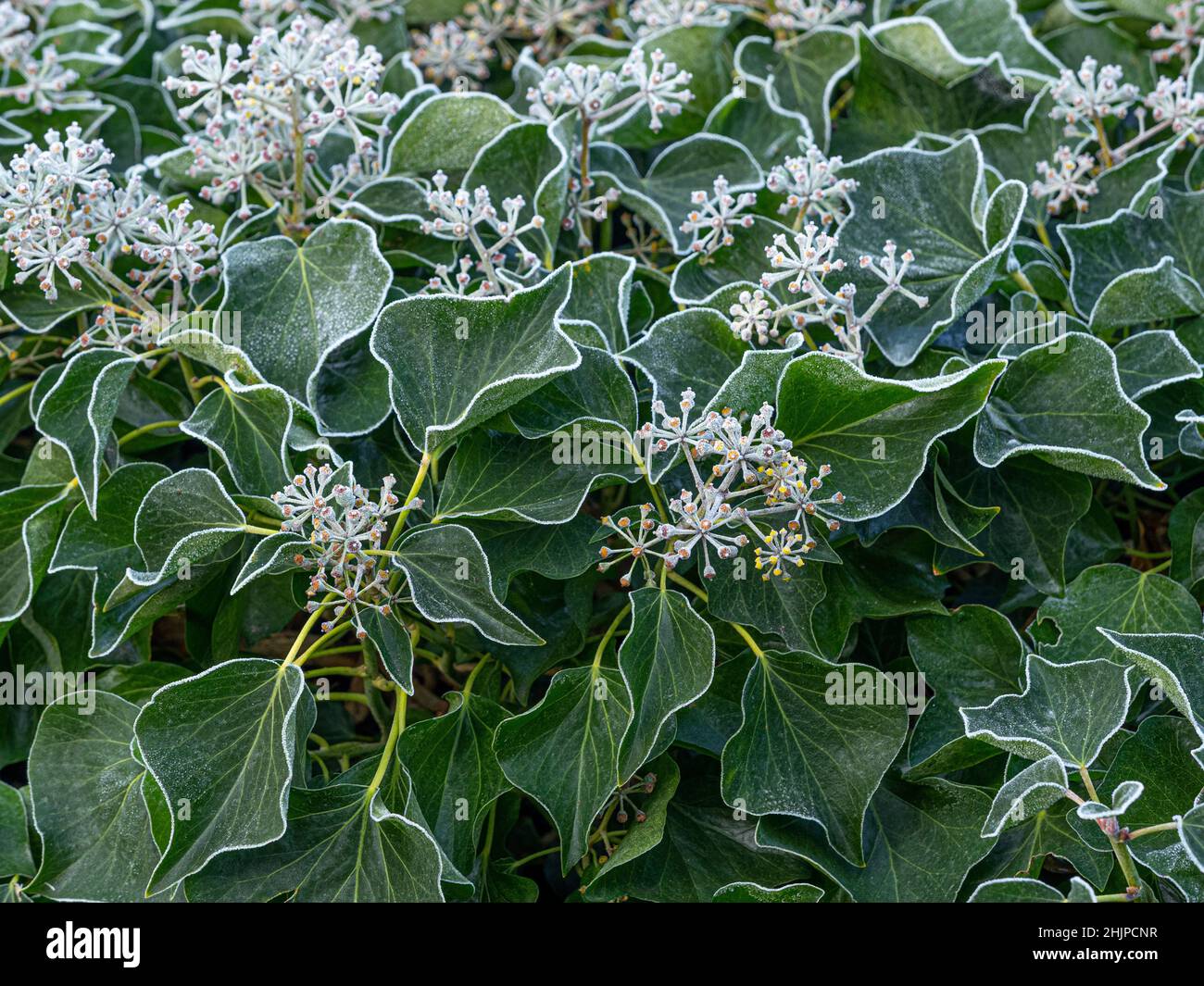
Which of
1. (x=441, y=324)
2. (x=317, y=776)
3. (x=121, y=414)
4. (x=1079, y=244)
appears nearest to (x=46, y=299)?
(x=121, y=414)

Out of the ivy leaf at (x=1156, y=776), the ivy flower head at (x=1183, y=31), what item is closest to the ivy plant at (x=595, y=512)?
the ivy leaf at (x=1156, y=776)

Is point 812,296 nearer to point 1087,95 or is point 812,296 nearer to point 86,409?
point 1087,95

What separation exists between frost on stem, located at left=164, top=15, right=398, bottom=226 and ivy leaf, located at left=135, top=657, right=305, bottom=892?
54cm

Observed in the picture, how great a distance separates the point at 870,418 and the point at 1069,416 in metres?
0.22

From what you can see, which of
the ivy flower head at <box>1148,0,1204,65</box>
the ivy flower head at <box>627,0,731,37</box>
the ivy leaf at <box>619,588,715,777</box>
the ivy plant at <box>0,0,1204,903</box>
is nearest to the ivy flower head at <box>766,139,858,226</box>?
the ivy plant at <box>0,0,1204,903</box>

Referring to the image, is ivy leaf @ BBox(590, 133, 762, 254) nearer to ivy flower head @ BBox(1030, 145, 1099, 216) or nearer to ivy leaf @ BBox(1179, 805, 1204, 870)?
ivy flower head @ BBox(1030, 145, 1099, 216)

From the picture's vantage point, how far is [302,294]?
1.22 m

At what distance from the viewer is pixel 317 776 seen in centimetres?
118

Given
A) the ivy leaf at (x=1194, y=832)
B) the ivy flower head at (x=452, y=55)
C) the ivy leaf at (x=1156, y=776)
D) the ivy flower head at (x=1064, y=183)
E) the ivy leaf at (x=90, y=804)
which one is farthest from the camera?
the ivy flower head at (x=452, y=55)

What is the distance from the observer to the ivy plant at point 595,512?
3.36 feet

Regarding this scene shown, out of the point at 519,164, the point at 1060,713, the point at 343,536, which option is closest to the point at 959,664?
the point at 1060,713

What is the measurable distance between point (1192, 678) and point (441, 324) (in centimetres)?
72

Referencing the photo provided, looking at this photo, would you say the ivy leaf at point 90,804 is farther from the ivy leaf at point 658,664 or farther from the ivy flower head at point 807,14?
the ivy flower head at point 807,14

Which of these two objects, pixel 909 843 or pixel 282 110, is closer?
pixel 909 843
